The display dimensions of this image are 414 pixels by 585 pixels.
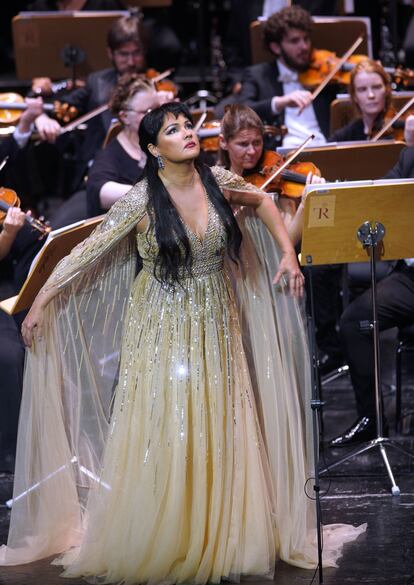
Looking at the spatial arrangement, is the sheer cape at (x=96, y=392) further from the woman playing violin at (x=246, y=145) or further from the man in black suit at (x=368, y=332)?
the man in black suit at (x=368, y=332)

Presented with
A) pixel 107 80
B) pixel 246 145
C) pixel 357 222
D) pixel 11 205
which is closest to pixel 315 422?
pixel 357 222

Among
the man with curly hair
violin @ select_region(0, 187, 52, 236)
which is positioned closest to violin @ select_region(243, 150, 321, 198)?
violin @ select_region(0, 187, 52, 236)

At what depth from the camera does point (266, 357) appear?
420cm

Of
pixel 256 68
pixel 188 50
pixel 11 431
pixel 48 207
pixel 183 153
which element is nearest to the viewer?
pixel 183 153

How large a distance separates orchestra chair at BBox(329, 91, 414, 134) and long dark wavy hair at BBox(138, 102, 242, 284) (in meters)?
2.16

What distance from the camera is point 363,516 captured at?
172 inches

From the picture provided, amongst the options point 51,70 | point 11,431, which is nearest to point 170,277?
point 11,431

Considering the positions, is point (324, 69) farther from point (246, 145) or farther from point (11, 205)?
point (11, 205)

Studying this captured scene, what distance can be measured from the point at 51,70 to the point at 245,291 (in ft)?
10.9

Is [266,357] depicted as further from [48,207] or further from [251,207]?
[48,207]

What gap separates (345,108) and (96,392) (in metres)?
2.47

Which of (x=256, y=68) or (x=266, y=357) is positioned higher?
(x=256, y=68)

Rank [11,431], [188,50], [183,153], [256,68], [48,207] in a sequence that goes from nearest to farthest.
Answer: [183,153]
[11,431]
[256,68]
[48,207]
[188,50]

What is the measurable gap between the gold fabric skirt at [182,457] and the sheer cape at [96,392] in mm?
167
